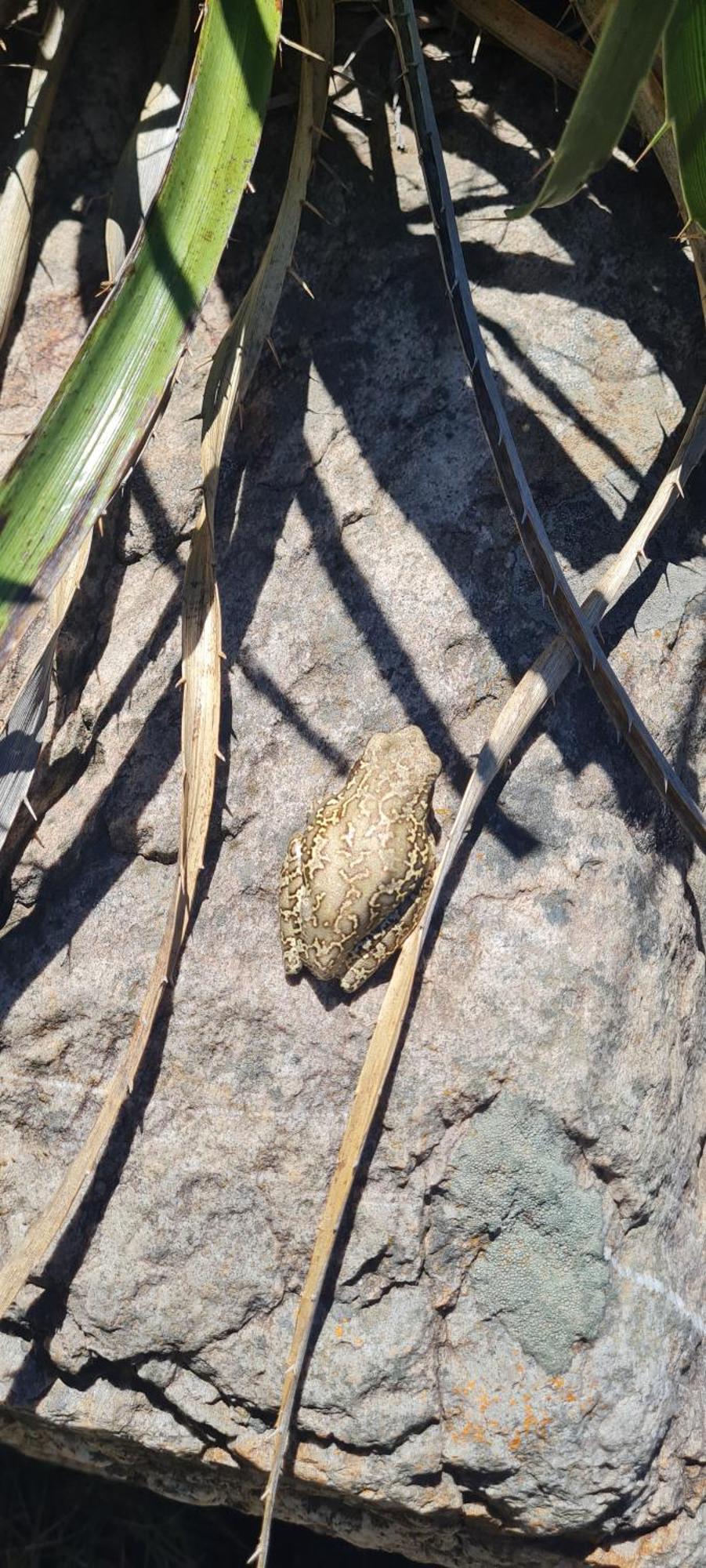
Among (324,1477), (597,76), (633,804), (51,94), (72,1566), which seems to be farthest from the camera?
(72,1566)

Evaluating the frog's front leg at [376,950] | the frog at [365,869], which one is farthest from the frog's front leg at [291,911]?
the frog's front leg at [376,950]

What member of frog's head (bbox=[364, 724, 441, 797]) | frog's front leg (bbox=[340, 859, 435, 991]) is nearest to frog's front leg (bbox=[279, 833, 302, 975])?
frog's front leg (bbox=[340, 859, 435, 991])

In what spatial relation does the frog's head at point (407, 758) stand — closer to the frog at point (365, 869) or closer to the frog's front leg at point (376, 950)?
the frog at point (365, 869)

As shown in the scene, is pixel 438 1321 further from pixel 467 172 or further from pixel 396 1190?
pixel 467 172

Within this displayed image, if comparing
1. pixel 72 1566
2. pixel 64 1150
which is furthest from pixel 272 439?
pixel 72 1566

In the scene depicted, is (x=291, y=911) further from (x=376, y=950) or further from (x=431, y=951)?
(x=431, y=951)

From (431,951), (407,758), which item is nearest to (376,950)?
(431,951)
